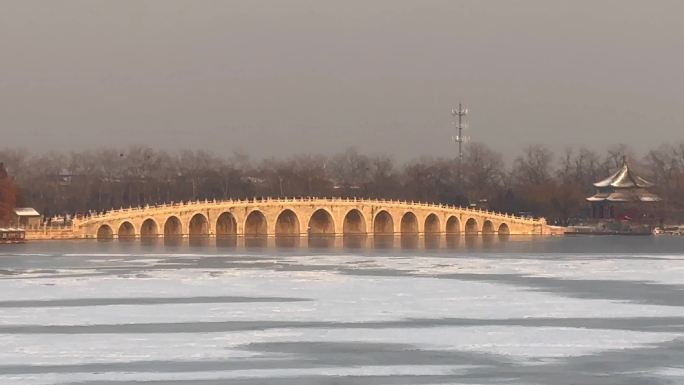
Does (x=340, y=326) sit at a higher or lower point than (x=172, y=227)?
lower

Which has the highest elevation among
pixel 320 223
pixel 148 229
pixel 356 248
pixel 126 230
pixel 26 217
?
pixel 26 217

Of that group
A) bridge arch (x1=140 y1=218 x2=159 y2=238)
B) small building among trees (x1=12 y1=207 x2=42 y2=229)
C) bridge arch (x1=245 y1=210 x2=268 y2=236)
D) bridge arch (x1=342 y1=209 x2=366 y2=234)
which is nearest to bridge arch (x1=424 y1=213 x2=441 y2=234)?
bridge arch (x1=342 y1=209 x2=366 y2=234)

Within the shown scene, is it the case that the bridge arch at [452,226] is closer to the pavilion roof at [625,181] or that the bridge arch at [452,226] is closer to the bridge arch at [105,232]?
the pavilion roof at [625,181]

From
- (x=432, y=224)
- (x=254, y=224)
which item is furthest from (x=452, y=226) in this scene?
(x=254, y=224)

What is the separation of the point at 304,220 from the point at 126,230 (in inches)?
507

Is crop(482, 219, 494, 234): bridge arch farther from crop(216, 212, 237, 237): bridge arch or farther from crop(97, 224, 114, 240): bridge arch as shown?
crop(97, 224, 114, 240): bridge arch

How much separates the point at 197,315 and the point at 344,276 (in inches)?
479

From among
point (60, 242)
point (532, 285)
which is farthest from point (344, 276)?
point (60, 242)

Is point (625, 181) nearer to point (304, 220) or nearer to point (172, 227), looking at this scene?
point (304, 220)

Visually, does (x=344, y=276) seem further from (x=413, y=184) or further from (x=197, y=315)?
(x=413, y=184)

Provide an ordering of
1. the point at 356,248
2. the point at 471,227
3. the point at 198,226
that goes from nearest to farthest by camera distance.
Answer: the point at 356,248, the point at 198,226, the point at 471,227

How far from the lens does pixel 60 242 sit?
74188 mm

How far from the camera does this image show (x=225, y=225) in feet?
314

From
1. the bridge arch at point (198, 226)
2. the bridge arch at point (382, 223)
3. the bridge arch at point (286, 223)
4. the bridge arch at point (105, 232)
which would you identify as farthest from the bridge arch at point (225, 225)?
the bridge arch at point (105, 232)
